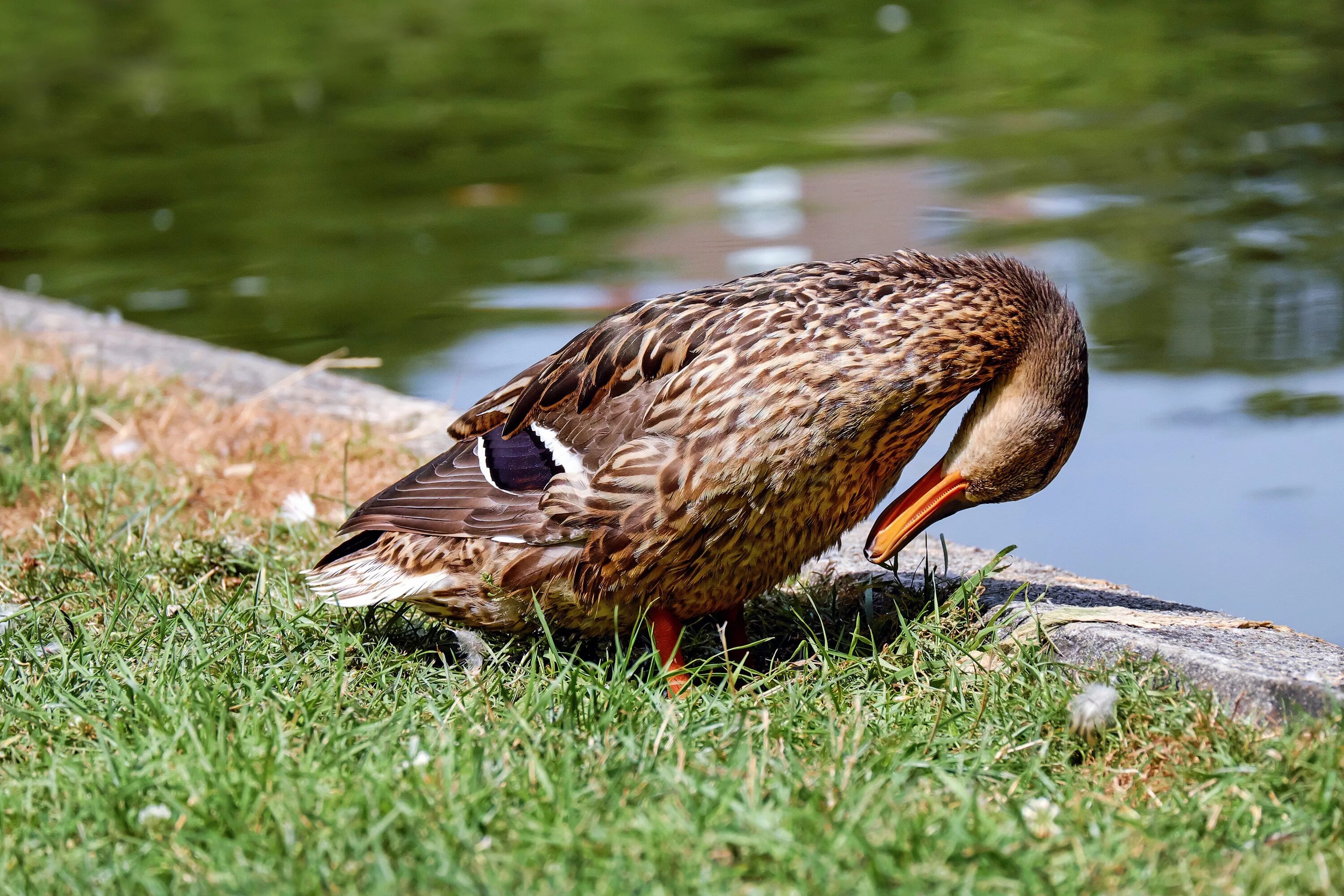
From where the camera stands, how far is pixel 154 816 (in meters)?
2.49

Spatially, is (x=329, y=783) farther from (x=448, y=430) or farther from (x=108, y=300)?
(x=108, y=300)

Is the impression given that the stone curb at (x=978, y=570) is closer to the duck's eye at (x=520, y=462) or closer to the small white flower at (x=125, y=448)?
the small white flower at (x=125, y=448)

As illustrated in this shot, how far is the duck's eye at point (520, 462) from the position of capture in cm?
332

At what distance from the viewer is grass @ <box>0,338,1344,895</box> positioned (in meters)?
2.28

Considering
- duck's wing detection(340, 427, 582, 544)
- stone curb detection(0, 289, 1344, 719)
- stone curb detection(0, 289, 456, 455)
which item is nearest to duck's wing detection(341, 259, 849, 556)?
duck's wing detection(340, 427, 582, 544)

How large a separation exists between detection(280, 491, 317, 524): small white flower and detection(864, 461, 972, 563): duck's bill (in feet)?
5.58

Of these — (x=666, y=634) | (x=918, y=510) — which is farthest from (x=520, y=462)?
(x=918, y=510)

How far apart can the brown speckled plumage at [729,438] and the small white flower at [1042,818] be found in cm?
85

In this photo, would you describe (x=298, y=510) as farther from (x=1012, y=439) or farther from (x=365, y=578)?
(x=1012, y=439)

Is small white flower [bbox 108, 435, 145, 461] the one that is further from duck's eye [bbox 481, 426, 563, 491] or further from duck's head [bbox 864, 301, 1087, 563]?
duck's head [bbox 864, 301, 1087, 563]

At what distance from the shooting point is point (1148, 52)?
444 inches

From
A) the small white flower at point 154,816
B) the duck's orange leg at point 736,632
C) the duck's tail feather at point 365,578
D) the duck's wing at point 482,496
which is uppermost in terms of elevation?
the duck's wing at point 482,496

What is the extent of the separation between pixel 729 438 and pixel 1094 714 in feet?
2.85

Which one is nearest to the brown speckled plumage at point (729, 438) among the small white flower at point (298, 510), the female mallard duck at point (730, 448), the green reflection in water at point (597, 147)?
the female mallard duck at point (730, 448)
